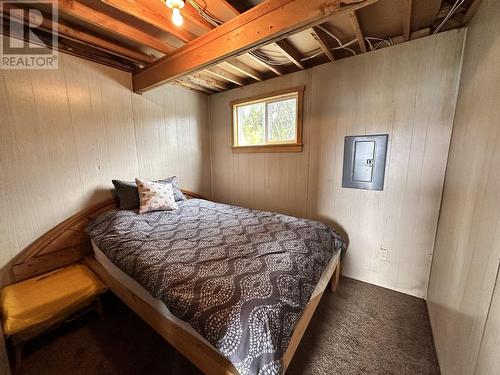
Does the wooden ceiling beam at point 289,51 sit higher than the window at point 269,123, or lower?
higher

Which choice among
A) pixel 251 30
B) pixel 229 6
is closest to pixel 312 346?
pixel 251 30

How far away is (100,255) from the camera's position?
5.74ft

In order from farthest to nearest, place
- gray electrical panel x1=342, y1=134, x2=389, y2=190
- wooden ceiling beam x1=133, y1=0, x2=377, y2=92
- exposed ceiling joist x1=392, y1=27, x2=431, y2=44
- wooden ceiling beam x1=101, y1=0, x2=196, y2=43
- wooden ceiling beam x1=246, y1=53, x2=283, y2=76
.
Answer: wooden ceiling beam x1=246, y1=53, x2=283, y2=76, gray electrical panel x1=342, y1=134, x2=389, y2=190, exposed ceiling joist x1=392, y1=27, x2=431, y2=44, wooden ceiling beam x1=101, y1=0, x2=196, y2=43, wooden ceiling beam x1=133, y1=0, x2=377, y2=92

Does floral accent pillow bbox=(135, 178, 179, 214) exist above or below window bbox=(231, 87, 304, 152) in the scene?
below

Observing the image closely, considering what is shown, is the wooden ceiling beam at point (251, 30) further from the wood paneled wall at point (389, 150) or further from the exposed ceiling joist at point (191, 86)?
the wood paneled wall at point (389, 150)

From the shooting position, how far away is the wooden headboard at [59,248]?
1.70m

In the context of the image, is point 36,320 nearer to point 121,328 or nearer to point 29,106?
point 121,328

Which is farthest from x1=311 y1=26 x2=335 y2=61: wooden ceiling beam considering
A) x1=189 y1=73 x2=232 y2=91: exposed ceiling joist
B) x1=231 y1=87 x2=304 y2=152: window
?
x1=189 y1=73 x2=232 y2=91: exposed ceiling joist

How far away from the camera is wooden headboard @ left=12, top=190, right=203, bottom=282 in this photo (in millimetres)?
1702

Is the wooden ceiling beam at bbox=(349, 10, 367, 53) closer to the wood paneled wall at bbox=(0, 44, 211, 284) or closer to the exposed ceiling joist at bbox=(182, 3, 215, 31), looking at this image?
the exposed ceiling joist at bbox=(182, 3, 215, 31)

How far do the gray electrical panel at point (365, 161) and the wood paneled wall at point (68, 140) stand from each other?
2306 mm

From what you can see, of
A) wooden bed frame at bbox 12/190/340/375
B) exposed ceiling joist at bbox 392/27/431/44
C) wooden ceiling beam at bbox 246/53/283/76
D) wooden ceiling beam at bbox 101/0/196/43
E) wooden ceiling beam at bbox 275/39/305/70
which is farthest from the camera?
wooden ceiling beam at bbox 246/53/283/76

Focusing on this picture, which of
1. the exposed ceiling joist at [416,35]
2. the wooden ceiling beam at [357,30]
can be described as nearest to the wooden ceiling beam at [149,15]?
the wooden ceiling beam at [357,30]

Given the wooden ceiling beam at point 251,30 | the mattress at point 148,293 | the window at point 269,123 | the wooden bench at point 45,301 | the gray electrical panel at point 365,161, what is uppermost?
the wooden ceiling beam at point 251,30
